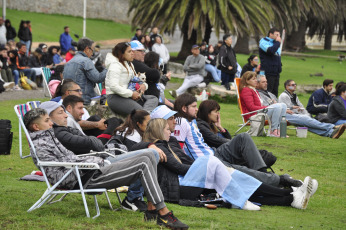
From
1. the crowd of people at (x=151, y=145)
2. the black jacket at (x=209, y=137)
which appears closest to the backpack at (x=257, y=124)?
the crowd of people at (x=151, y=145)

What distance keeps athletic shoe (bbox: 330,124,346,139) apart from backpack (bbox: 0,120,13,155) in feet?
23.3

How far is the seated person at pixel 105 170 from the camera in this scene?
6473 millimetres

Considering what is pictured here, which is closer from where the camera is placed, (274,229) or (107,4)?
(274,229)

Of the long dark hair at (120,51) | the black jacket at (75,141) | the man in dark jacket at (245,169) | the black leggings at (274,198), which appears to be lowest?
the black leggings at (274,198)

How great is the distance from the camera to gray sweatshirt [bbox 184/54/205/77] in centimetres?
2124

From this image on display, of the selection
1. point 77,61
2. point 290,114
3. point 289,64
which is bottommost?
point 289,64

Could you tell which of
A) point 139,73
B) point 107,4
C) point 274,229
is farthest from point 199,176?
point 107,4

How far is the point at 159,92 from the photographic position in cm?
1188

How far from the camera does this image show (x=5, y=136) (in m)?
10.4

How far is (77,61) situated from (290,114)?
5.10 metres

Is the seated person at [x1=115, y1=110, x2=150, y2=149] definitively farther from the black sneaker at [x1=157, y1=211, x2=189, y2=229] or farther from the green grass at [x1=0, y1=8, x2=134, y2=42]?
the green grass at [x1=0, y1=8, x2=134, y2=42]

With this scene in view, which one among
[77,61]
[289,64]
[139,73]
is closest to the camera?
[139,73]

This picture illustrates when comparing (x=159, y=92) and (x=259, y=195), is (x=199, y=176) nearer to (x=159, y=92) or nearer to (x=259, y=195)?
(x=259, y=195)

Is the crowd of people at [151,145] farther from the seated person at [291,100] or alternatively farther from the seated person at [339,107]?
the seated person at [339,107]
